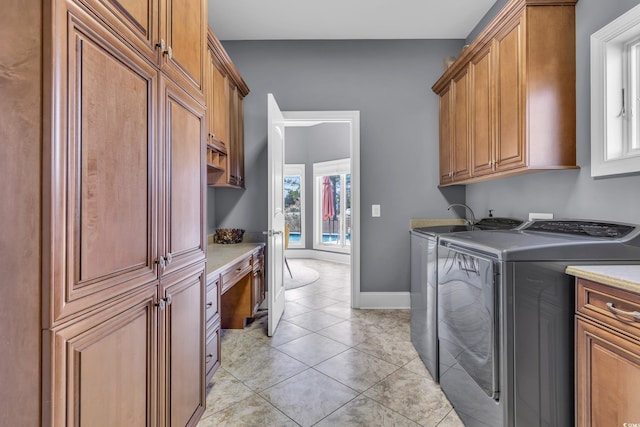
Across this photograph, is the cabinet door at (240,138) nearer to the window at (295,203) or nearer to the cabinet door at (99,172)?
the cabinet door at (99,172)

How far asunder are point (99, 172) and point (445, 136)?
9.78 ft

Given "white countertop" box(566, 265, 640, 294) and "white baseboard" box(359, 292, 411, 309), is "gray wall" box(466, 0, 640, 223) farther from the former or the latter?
"white baseboard" box(359, 292, 411, 309)

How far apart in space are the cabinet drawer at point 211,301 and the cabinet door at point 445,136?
7.71 ft

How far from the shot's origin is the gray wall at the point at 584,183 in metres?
1.52

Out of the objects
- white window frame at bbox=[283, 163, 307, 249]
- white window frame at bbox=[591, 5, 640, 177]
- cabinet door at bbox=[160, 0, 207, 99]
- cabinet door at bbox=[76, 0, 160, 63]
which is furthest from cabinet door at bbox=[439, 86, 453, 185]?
white window frame at bbox=[283, 163, 307, 249]

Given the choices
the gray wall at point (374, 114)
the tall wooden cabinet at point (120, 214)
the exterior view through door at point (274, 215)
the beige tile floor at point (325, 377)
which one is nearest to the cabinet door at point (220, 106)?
the exterior view through door at point (274, 215)

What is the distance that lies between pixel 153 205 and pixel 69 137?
38 cm

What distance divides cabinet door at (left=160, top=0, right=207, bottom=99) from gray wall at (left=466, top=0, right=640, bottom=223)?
215cm

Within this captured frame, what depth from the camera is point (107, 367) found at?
2.82 feet

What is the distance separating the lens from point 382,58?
10.6 ft

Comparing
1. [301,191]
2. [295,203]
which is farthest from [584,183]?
[295,203]

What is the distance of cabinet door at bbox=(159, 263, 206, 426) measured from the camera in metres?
1.16

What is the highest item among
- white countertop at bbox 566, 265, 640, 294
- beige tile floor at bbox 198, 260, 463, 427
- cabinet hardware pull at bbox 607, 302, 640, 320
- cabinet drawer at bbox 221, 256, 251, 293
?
white countertop at bbox 566, 265, 640, 294
